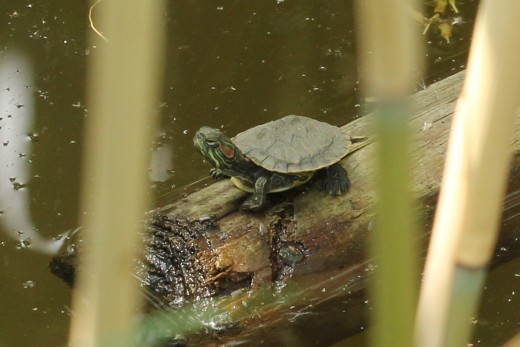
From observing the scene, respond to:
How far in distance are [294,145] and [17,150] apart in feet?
3.91

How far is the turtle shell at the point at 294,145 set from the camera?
2.25m

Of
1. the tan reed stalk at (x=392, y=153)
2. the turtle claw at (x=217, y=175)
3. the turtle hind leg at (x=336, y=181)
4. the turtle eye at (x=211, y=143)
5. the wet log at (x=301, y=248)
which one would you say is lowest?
the wet log at (x=301, y=248)

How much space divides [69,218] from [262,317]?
0.85 meters

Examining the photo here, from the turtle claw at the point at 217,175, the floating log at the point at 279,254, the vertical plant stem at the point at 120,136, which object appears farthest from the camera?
the turtle claw at the point at 217,175

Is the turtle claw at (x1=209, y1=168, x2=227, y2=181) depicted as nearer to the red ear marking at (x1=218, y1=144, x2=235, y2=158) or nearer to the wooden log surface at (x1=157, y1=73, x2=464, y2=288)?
the wooden log surface at (x1=157, y1=73, x2=464, y2=288)

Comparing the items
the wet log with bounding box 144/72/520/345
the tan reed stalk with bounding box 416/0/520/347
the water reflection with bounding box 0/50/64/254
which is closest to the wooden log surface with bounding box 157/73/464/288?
the wet log with bounding box 144/72/520/345

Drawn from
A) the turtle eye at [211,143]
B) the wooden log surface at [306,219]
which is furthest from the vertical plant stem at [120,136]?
the turtle eye at [211,143]

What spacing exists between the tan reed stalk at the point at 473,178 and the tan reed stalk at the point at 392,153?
0.04 m

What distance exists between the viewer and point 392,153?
32cm

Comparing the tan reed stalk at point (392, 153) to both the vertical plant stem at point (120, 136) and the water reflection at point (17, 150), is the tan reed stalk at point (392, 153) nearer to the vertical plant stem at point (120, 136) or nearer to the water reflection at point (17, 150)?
the vertical plant stem at point (120, 136)

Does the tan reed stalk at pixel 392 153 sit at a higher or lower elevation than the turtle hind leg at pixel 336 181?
higher

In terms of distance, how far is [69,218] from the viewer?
8.89 feet

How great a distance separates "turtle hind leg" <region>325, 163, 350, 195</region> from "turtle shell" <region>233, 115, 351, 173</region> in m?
0.05

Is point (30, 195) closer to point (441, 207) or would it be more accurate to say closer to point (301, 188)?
point (301, 188)
